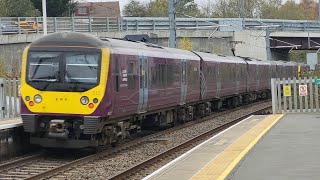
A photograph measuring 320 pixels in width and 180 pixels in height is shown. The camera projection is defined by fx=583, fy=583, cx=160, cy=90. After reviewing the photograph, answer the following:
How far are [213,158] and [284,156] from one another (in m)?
1.46

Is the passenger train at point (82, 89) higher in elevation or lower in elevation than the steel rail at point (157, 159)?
higher

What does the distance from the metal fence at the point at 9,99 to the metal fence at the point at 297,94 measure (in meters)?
9.58

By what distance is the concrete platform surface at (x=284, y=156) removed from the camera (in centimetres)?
891

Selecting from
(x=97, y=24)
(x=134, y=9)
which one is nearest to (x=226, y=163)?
(x=97, y=24)

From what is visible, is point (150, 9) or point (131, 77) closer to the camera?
point (131, 77)

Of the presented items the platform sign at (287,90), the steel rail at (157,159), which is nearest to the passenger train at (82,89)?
the steel rail at (157,159)

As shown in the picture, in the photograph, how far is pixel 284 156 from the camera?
10.6 m

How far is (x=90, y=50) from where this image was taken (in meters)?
13.6

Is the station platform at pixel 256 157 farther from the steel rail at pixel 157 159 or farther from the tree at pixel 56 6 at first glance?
the tree at pixel 56 6

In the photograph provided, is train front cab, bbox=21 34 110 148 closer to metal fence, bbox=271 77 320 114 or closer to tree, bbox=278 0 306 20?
metal fence, bbox=271 77 320 114

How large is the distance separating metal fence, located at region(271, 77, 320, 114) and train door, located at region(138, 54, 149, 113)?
19.9ft

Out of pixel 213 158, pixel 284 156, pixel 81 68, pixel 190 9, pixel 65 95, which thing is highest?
pixel 190 9

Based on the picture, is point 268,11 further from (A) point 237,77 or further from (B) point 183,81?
(B) point 183,81

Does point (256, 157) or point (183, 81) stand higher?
point (183, 81)
